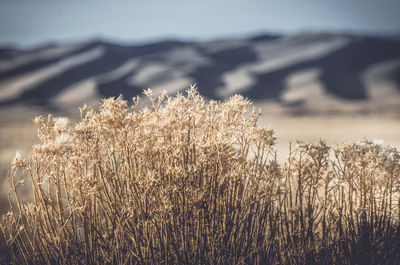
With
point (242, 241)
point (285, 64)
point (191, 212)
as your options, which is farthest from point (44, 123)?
point (285, 64)

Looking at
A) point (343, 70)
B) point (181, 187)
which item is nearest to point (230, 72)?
point (343, 70)

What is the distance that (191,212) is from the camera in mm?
1465

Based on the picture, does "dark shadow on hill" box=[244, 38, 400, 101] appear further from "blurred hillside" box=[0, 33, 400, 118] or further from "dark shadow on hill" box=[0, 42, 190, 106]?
"dark shadow on hill" box=[0, 42, 190, 106]

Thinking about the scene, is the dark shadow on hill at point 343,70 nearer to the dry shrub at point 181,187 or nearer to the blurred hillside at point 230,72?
the blurred hillside at point 230,72

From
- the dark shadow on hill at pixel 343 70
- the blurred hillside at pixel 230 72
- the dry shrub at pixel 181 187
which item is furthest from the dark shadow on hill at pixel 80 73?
the dry shrub at pixel 181 187

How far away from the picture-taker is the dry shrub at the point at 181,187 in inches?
55.0

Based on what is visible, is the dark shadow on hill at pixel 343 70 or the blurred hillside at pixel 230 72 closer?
the blurred hillside at pixel 230 72

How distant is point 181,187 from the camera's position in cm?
138

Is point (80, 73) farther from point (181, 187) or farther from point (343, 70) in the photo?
point (181, 187)

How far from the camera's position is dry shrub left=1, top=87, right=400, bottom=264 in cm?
140

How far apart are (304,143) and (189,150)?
0.52 m

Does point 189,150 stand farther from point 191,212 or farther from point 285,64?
point 285,64

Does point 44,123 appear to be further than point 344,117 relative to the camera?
No

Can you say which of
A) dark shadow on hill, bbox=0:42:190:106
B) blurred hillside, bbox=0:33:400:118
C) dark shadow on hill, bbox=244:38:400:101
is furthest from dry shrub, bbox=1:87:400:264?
→ dark shadow on hill, bbox=244:38:400:101
